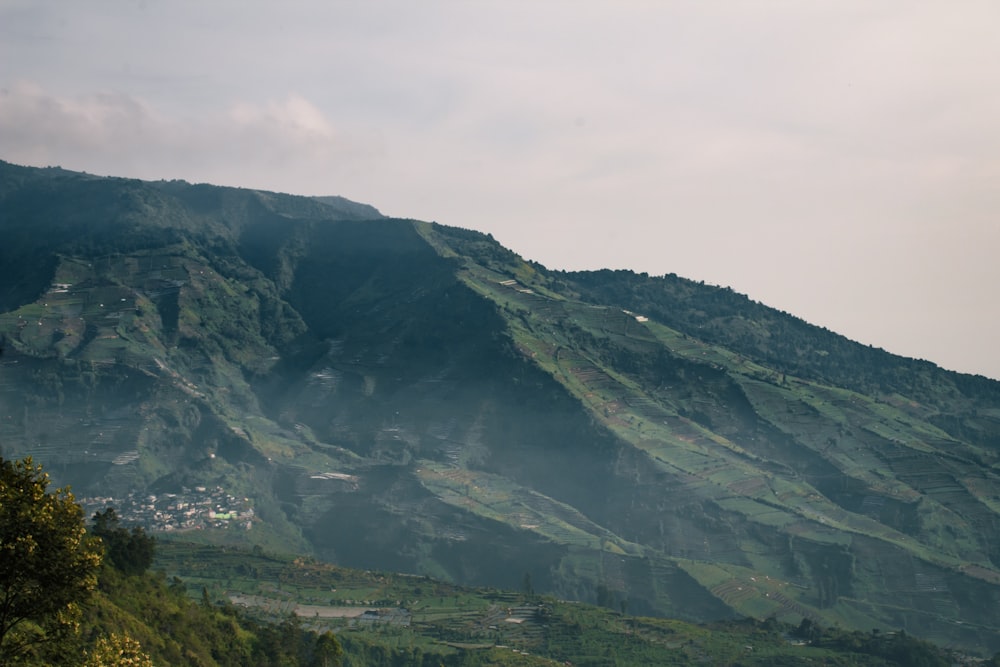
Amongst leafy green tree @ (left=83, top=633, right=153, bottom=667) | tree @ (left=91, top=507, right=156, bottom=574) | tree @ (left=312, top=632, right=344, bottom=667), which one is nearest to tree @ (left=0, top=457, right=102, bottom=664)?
leafy green tree @ (left=83, top=633, right=153, bottom=667)

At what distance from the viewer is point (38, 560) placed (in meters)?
40.3

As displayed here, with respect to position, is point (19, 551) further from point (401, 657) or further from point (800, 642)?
point (800, 642)

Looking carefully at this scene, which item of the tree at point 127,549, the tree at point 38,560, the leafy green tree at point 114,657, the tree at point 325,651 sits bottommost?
the tree at point 325,651

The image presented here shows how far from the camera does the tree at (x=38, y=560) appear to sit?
40.1m

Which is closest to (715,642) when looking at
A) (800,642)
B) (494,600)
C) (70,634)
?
(800,642)

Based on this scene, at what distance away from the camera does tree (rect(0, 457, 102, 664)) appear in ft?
132

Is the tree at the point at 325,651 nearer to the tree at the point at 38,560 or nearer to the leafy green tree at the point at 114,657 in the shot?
the leafy green tree at the point at 114,657

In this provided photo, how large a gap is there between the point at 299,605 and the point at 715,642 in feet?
199

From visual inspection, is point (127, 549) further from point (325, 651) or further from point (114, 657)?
point (114, 657)

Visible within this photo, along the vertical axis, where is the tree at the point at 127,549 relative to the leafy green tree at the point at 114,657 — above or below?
below

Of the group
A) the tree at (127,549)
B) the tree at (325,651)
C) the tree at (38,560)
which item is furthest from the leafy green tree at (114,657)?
the tree at (127,549)

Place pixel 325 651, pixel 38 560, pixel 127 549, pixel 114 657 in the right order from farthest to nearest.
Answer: pixel 127 549 → pixel 325 651 → pixel 114 657 → pixel 38 560

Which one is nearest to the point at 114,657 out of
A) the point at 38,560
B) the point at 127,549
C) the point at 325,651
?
the point at 38,560

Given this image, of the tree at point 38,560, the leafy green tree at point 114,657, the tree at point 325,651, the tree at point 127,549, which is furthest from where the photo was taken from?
the tree at point 127,549
